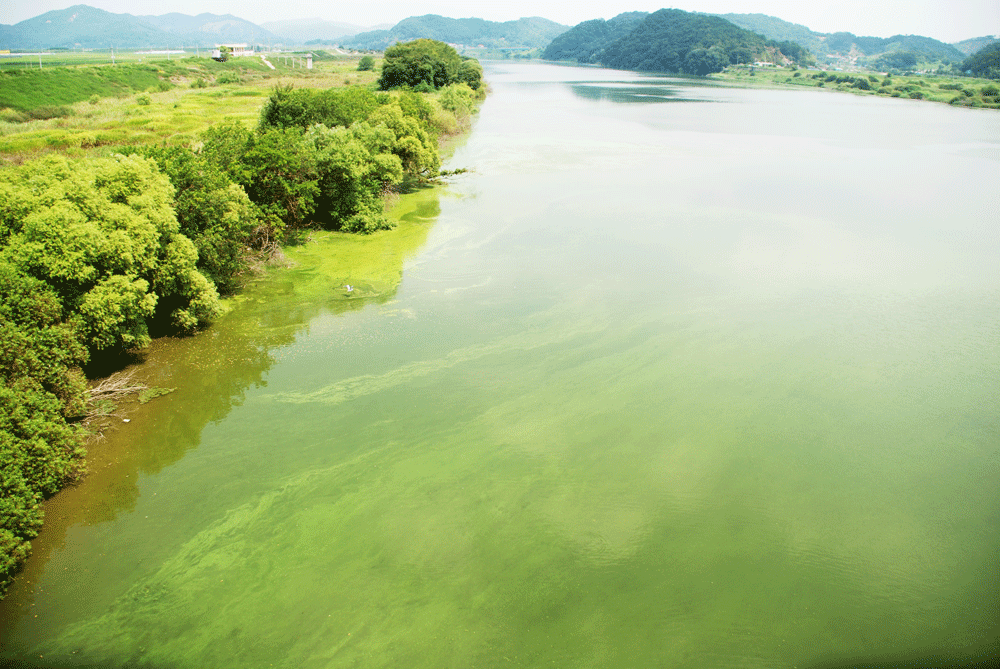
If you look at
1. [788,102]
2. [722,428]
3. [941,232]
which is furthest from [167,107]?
[788,102]

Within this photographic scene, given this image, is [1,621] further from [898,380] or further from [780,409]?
[898,380]

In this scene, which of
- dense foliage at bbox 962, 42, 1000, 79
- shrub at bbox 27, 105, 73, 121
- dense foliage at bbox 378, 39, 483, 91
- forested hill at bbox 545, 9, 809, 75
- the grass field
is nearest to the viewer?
the grass field

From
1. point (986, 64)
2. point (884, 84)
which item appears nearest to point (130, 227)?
point (884, 84)

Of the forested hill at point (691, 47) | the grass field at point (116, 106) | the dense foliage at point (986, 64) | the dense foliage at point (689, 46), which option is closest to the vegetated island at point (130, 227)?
the grass field at point (116, 106)

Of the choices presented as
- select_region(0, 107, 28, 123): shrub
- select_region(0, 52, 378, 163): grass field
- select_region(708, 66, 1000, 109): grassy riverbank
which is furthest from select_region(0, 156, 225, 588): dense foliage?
select_region(708, 66, 1000, 109): grassy riverbank

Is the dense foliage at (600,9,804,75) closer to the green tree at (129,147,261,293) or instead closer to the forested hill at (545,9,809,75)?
the forested hill at (545,9,809,75)

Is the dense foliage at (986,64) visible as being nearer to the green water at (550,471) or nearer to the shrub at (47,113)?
the green water at (550,471)
